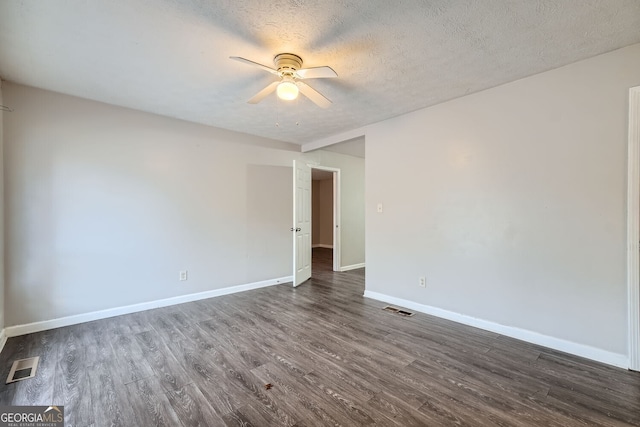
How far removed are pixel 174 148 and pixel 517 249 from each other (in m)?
4.32

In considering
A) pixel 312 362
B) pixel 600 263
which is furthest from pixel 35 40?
pixel 600 263

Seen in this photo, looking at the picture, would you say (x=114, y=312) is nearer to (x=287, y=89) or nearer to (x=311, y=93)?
(x=287, y=89)

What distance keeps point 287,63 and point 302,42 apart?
228mm

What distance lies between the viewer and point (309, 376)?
208cm

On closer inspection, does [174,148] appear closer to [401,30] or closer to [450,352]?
[401,30]

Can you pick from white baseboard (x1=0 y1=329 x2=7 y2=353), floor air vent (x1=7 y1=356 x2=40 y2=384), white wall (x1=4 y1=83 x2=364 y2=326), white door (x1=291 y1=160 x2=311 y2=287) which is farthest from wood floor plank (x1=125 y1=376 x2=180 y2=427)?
white door (x1=291 y1=160 x2=311 y2=287)

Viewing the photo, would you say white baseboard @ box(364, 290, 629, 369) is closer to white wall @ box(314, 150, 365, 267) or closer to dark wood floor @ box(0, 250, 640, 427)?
dark wood floor @ box(0, 250, 640, 427)

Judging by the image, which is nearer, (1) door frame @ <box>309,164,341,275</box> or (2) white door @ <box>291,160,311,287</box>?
(2) white door @ <box>291,160,311,287</box>

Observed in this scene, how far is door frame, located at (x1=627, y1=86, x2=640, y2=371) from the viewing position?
6.88ft

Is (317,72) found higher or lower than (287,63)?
lower

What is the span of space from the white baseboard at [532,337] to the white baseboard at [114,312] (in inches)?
99.6

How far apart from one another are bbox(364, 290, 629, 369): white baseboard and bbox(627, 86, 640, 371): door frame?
4.3 inches

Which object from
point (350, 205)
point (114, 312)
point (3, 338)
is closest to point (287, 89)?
point (114, 312)

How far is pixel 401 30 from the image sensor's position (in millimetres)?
1954
